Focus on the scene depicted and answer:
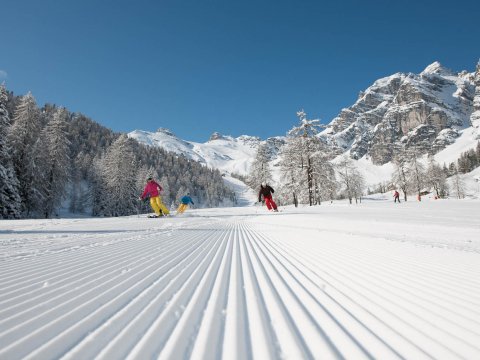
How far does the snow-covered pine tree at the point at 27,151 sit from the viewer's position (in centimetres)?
2875

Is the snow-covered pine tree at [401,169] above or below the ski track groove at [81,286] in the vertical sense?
above

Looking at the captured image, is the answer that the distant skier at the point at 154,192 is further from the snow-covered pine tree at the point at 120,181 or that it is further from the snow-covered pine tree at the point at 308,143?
the snow-covered pine tree at the point at 120,181

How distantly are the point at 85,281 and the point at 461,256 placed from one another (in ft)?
17.8

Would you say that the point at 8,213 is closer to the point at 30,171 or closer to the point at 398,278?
the point at 30,171

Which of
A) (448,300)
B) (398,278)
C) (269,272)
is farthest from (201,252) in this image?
(448,300)

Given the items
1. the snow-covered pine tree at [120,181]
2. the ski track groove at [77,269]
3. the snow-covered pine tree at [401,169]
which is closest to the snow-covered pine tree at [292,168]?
the snow-covered pine tree at [120,181]

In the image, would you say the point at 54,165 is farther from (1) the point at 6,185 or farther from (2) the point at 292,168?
(2) the point at 292,168

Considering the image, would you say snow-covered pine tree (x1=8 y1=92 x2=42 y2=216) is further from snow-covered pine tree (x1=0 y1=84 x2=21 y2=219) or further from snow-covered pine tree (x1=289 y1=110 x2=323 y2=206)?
snow-covered pine tree (x1=289 y1=110 x2=323 y2=206)

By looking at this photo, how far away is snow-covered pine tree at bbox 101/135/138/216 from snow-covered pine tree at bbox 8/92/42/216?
11.5m

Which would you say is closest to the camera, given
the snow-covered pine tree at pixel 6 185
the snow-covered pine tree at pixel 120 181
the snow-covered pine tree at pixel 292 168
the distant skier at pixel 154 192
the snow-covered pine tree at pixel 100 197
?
the distant skier at pixel 154 192

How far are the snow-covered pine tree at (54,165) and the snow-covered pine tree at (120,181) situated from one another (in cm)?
778

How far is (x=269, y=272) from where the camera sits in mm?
3904

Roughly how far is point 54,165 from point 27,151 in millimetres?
2986

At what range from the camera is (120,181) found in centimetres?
4144
